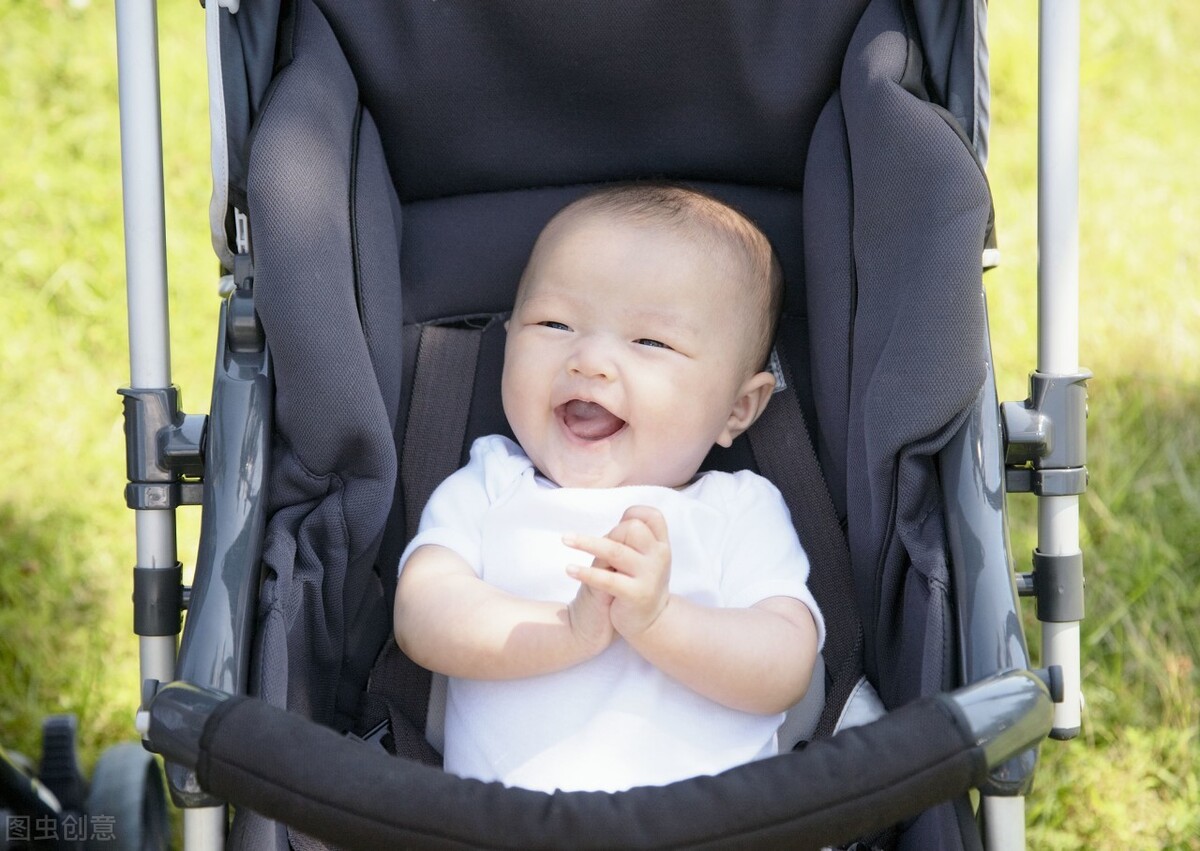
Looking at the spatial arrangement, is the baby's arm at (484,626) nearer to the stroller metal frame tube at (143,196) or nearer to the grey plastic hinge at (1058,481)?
the stroller metal frame tube at (143,196)

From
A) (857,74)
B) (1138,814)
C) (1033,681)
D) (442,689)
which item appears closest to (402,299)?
(442,689)

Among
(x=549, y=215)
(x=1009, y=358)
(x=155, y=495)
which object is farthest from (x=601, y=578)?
(x=1009, y=358)

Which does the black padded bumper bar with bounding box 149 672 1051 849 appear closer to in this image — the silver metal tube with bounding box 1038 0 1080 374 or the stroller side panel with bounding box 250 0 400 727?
the stroller side panel with bounding box 250 0 400 727

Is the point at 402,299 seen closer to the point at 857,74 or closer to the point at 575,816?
the point at 857,74

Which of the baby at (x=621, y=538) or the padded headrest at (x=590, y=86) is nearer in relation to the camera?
the baby at (x=621, y=538)

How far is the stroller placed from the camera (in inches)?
49.6

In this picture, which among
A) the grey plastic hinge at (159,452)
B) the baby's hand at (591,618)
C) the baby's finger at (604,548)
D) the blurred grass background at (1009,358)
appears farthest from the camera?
the blurred grass background at (1009,358)

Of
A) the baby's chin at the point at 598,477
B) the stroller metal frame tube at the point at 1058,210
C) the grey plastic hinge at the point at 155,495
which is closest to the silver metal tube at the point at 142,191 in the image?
the grey plastic hinge at the point at 155,495

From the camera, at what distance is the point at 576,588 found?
1704 millimetres

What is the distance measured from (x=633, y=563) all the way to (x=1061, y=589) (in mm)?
560

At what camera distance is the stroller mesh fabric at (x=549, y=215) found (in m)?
1.61

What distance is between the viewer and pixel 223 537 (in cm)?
154

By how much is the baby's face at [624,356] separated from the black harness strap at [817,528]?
12 cm

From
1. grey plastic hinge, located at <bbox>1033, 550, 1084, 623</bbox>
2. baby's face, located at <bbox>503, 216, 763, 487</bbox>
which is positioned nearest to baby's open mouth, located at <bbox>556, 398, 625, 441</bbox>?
baby's face, located at <bbox>503, 216, 763, 487</bbox>
